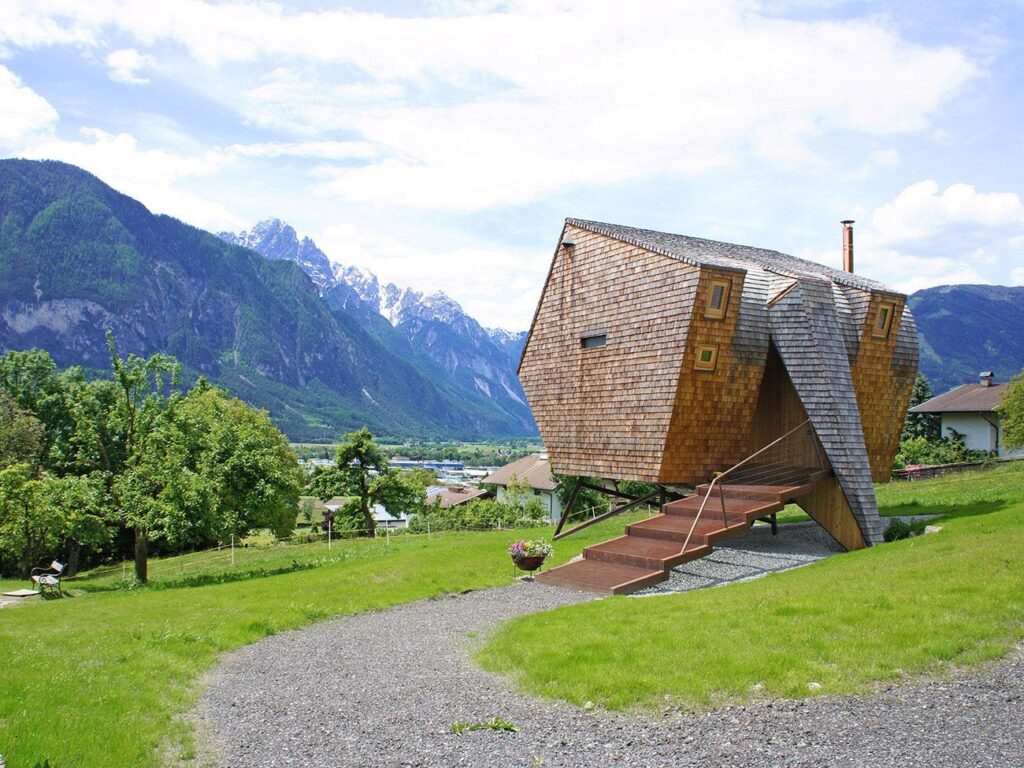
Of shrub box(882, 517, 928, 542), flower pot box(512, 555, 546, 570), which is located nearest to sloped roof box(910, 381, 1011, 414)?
shrub box(882, 517, 928, 542)

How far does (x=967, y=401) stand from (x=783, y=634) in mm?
51163

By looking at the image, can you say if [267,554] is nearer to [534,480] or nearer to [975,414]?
[534,480]

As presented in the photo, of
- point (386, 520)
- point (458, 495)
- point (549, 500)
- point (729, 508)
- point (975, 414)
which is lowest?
point (386, 520)

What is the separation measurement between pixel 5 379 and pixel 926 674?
52.3 m

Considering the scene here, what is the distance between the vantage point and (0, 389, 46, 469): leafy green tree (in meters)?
39.9

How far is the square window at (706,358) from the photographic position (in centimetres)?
1910

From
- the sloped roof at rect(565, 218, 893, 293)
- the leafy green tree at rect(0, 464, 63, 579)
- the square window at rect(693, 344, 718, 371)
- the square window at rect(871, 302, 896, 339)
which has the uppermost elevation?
the sloped roof at rect(565, 218, 893, 293)

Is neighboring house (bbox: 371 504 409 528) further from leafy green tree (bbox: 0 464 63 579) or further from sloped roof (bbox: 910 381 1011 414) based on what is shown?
sloped roof (bbox: 910 381 1011 414)

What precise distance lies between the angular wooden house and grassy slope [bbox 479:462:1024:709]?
3.91 metres

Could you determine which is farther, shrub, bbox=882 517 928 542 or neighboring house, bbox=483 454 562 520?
neighboring house, bbox=483 454 562 520

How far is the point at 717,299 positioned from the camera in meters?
19.1

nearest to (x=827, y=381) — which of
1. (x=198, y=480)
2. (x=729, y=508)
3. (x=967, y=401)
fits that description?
(x=729, y=508)

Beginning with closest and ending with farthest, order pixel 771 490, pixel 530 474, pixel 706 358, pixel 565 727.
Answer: pixel 565 727
pixel 771 490
pixel 706 358
pixel 530 474

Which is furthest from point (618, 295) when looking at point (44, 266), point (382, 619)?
point (44, 266)
